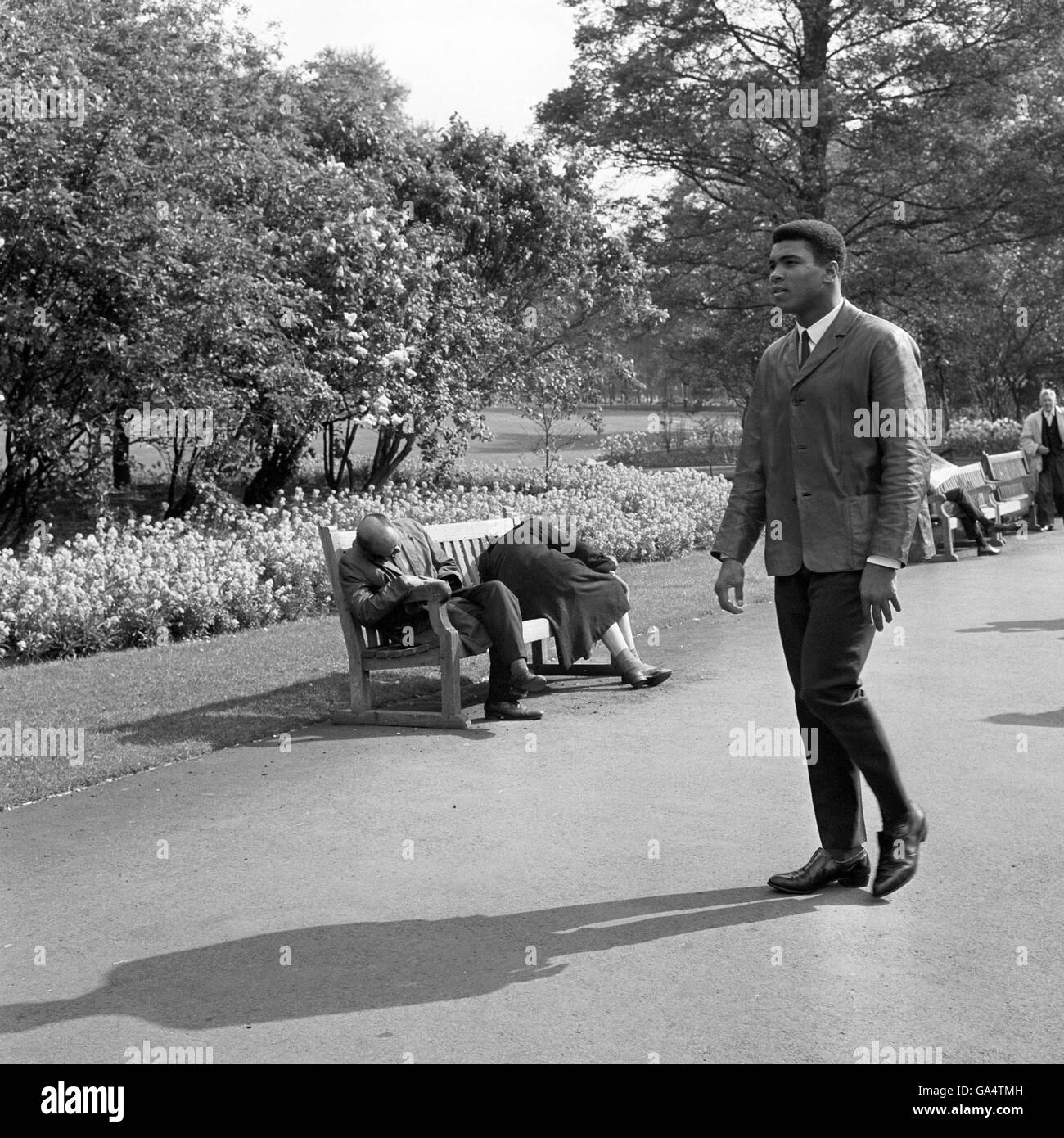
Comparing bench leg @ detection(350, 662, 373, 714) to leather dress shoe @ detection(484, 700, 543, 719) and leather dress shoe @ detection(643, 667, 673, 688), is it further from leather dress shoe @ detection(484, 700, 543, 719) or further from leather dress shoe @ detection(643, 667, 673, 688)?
leather dress shoe @ detection(643, 667, 673, 688)

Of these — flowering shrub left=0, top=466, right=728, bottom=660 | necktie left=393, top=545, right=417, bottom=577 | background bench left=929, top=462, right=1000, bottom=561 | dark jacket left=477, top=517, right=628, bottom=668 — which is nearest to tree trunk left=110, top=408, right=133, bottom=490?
flowering shrub left=0, top=466, right=728, bottom=660

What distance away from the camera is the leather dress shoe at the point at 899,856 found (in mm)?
4723

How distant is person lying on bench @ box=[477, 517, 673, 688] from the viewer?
333 inches

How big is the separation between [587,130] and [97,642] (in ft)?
58.1

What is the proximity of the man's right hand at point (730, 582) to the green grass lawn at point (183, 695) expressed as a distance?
3.04 meters

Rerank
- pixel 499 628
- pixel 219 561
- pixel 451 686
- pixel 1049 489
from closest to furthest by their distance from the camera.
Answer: pixel 451 686 → pixel 499 628 → pixel 219 561 → pixel 1049 489

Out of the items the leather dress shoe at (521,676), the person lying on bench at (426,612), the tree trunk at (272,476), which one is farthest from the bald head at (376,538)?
the tree trunk at (272,476)

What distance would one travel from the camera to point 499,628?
7906 mm

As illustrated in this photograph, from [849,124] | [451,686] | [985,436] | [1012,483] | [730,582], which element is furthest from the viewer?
[985,436]

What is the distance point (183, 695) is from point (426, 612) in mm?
1537

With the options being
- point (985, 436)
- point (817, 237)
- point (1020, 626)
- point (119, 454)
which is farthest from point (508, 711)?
point (985, 436)

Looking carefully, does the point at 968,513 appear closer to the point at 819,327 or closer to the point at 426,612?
the point at 426,612

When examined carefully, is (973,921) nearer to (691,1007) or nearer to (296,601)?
(691,1007)

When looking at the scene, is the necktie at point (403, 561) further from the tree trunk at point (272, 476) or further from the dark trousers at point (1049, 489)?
the dark trousers at point (1049, 489)
